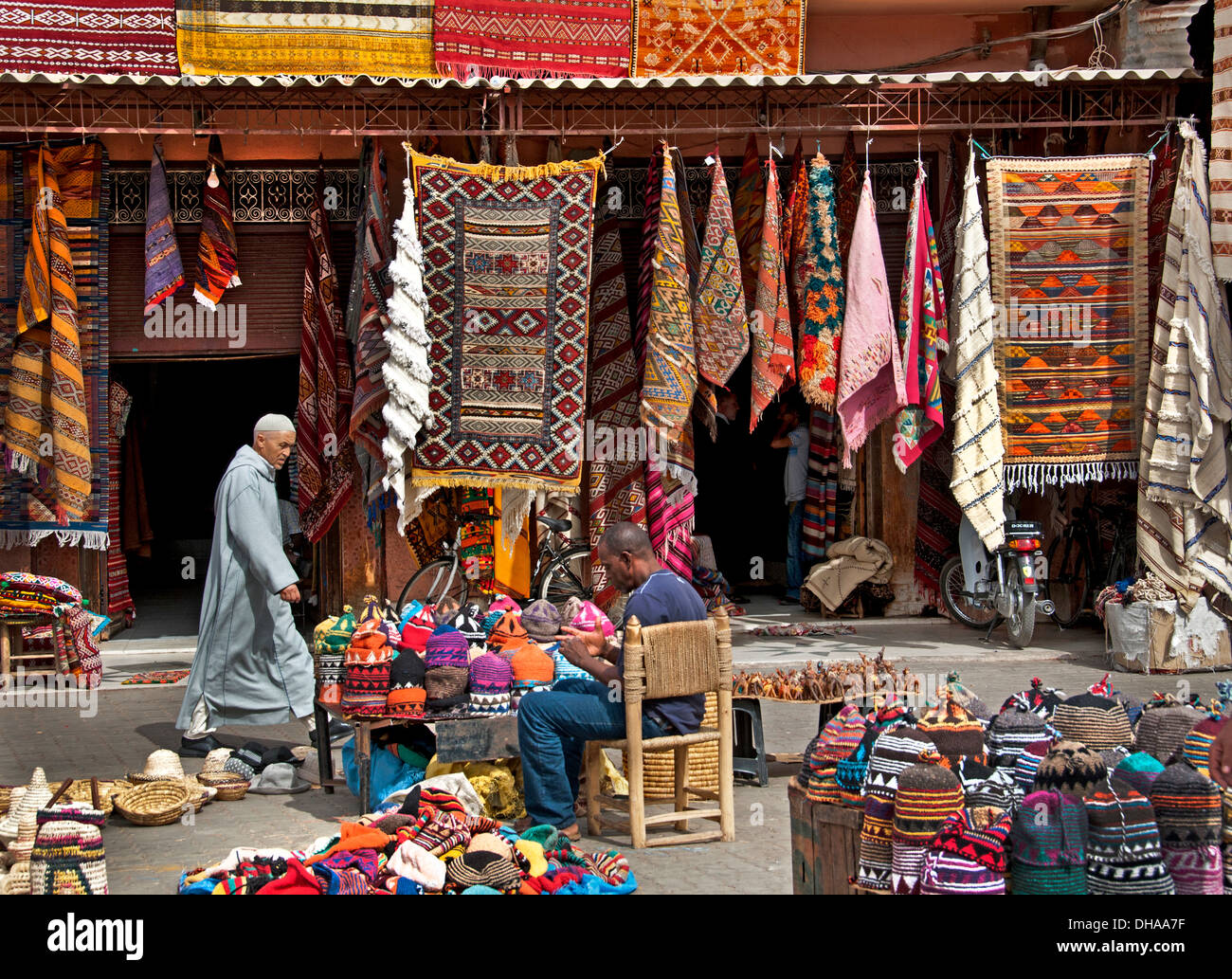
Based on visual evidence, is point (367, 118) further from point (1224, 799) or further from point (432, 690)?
point (1224, 799)

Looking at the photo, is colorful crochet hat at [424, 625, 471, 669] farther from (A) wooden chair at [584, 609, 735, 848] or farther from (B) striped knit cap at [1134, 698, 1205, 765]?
(B) striped knit cap at [1134, 698, 1205, 765]

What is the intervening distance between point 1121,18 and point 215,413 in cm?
963

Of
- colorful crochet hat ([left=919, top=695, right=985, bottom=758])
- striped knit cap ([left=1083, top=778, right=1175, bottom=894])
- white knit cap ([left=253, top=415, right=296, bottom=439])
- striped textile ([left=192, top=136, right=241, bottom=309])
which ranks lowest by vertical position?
striped knit cap ([left=1083, top=778, right=1175, bottom=894])

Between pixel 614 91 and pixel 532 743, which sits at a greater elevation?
pixel 614 91

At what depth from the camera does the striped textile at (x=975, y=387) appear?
8.69 metres

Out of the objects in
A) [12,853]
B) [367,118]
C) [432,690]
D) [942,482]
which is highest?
[367,118]

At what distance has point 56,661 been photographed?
822 centimetres

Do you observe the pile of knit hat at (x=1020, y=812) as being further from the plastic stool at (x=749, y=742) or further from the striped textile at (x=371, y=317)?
the striped textile at (x=371, y=317)

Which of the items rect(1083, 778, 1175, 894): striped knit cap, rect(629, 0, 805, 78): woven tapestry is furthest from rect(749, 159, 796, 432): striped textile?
rect(1083, 778, 1175, 894): striped knit cap

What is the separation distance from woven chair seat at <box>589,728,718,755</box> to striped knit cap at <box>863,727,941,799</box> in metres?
1.50

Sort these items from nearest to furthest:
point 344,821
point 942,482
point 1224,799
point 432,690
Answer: point 1224,799 → point 344,821 → point 432,690 → point 942,482

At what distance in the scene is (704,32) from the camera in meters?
9.53

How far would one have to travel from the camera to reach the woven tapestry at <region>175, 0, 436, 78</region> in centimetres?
917

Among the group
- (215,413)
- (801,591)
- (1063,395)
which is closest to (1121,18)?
(1063,395)
